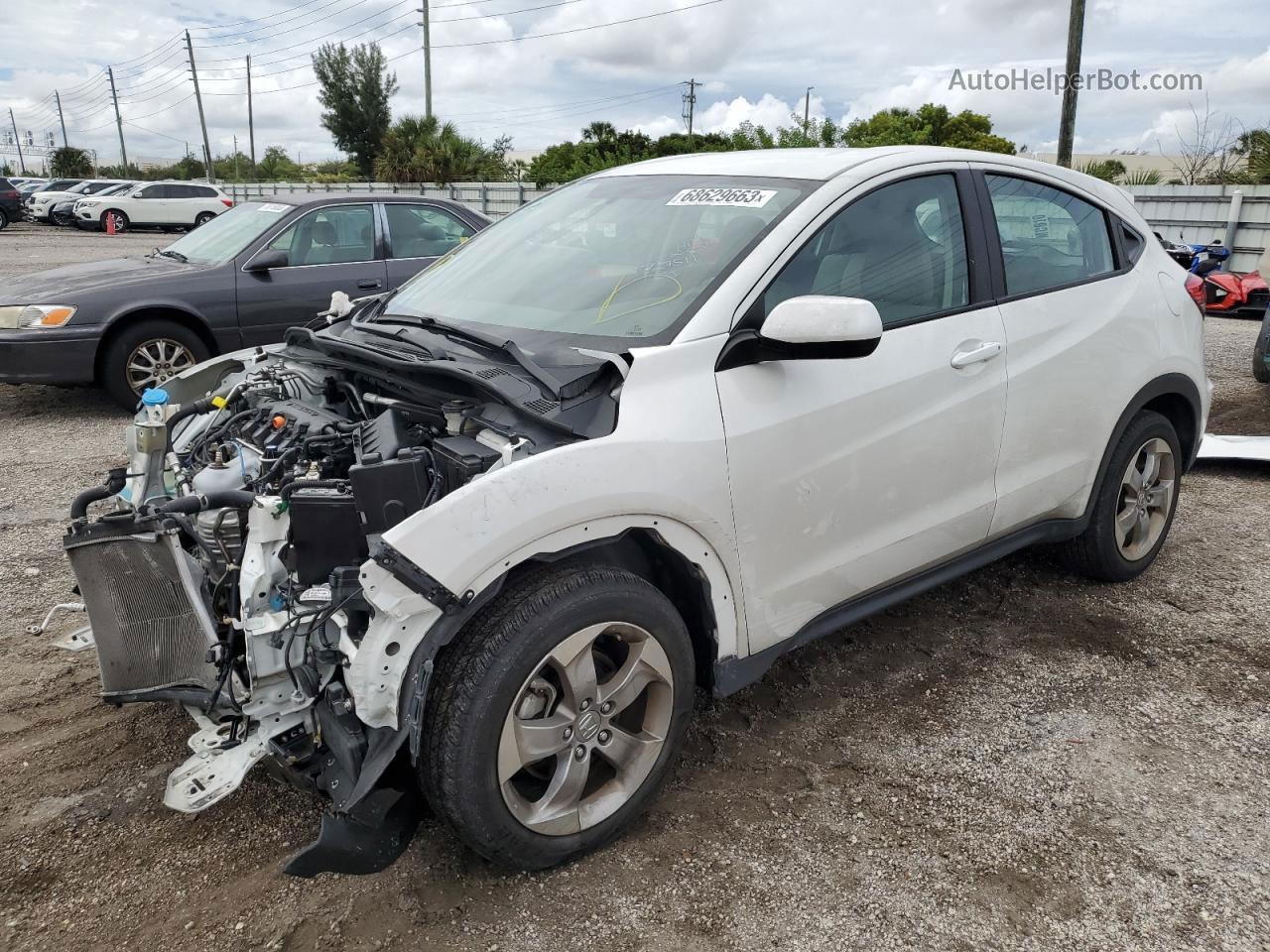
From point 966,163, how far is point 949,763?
6.81 feet

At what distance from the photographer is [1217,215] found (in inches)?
594

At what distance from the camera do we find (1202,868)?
8.26 ft

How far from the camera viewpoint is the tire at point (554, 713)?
2.21 metres

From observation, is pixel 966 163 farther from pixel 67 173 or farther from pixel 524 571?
pixel 67 173

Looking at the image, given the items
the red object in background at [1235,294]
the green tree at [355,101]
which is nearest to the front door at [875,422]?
the red object in background at [1235,294]

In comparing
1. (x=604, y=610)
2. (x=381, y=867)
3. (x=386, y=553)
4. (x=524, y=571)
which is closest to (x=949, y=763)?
(x=604, y=610)

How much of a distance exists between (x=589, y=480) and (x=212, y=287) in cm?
582

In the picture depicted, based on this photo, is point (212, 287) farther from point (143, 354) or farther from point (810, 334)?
point (810, 334)

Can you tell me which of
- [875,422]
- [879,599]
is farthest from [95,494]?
[879,599]

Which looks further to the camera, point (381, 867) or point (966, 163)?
point (966, 163)

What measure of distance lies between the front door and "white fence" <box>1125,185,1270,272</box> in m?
13.6

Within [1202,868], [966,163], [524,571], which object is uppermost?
[966,163]

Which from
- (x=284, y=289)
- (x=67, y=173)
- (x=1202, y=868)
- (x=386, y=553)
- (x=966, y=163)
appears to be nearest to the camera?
(x=386, y=553)

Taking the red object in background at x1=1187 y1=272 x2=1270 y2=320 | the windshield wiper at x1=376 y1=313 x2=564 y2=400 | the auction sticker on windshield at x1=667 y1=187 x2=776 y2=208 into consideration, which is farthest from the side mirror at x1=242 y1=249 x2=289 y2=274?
the red object in background at x1=1187 y1=272 x2=1270 y2=320
